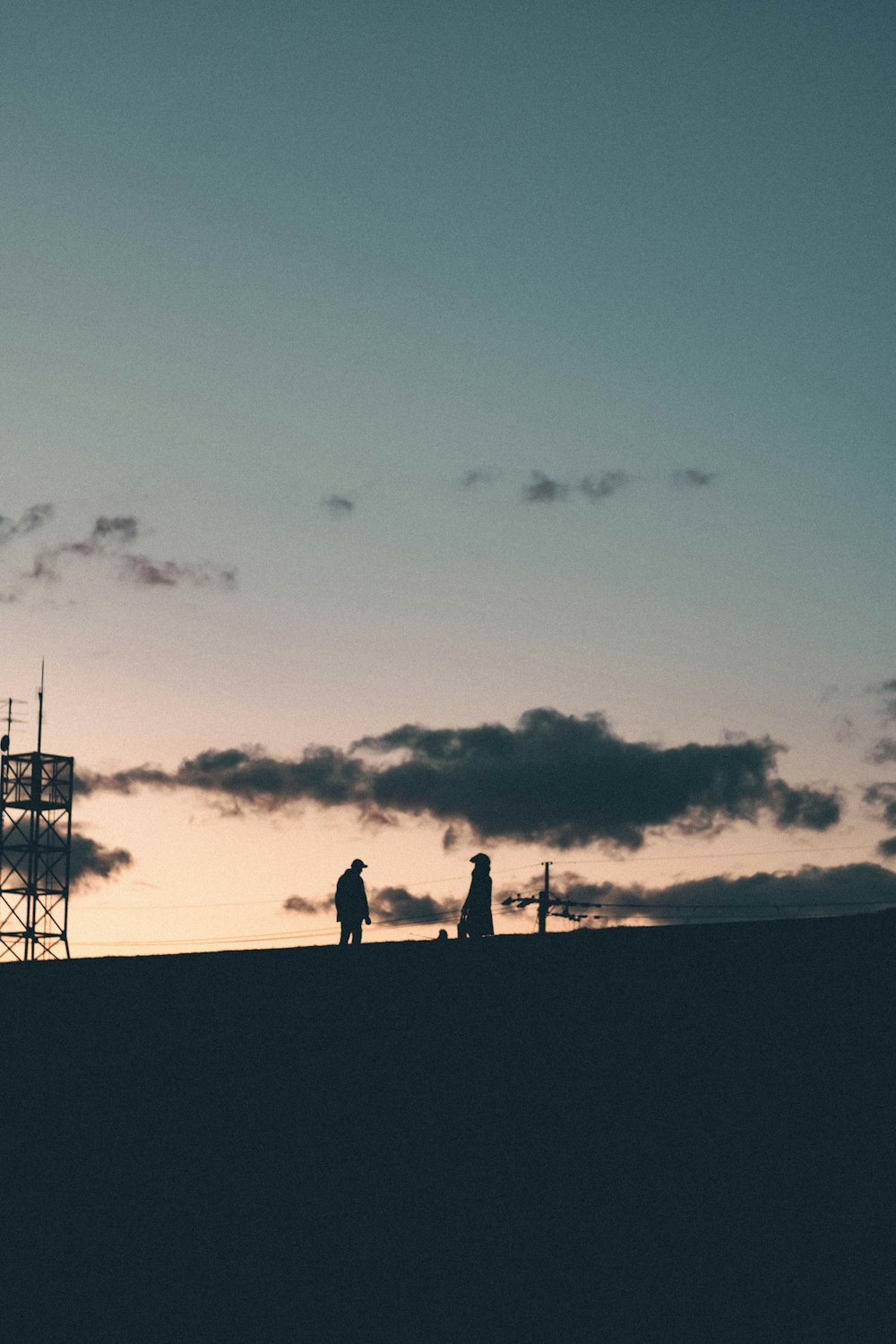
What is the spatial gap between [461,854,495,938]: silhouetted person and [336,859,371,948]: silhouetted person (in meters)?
1.72

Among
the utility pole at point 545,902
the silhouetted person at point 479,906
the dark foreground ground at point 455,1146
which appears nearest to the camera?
the dark foreground ground at point 455,1146

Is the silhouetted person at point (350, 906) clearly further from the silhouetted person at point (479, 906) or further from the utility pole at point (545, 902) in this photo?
the utility pole at point (545, 902)

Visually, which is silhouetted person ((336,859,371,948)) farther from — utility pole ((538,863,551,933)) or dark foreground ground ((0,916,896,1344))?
utility pole ((538,863,551,933))

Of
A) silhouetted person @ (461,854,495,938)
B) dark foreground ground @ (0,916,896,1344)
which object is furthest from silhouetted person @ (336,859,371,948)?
dark foreground ground @ (0,916,896,1344)

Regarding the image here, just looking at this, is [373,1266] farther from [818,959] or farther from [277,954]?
[818,959]

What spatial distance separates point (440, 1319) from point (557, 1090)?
10.3 feet

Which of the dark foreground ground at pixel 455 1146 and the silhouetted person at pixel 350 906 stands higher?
the silhouetted person at pixel 350 906

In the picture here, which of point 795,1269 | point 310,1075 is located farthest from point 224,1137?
point 795,1269

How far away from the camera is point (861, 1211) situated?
57.6ft

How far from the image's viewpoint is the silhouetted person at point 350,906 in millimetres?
25094

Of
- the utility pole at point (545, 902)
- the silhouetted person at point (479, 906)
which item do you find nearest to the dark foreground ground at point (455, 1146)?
the silhouetted person at point (479, 906)

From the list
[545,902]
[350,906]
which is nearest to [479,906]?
[350,906]

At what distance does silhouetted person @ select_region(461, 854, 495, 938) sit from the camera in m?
24.5

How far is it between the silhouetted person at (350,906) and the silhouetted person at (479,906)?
1.72m
